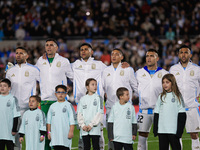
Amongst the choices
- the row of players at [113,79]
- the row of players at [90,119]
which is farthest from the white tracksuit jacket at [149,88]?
the row of players at [90,119]

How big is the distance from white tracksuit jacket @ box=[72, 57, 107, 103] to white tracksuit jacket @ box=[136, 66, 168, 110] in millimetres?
930

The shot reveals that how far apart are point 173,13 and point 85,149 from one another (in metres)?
15.9

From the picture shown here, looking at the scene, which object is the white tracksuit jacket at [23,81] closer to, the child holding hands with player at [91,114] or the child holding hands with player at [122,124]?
the child holding hands with player at [91,114]

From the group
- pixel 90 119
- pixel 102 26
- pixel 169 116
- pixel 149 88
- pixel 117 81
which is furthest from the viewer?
pixel 102 26

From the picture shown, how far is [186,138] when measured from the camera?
504 inches

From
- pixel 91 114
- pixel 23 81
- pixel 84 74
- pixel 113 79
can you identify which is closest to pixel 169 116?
pixel 91 114

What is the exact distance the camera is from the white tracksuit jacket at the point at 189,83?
980 centimetres

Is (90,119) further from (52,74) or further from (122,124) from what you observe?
(52,74)

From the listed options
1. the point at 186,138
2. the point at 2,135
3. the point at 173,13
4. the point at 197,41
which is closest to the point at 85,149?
the point at 2,135

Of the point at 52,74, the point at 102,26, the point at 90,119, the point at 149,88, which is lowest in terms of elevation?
Result: the point at 90,119

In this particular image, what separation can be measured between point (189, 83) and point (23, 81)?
372cm

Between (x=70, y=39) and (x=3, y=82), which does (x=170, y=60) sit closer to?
(x=70, y=39)

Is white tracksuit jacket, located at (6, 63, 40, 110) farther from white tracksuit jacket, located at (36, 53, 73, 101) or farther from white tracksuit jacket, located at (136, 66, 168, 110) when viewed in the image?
white tracksuit jacket, located at (136, 66, 168, 110)

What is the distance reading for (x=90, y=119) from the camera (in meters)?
9.08
